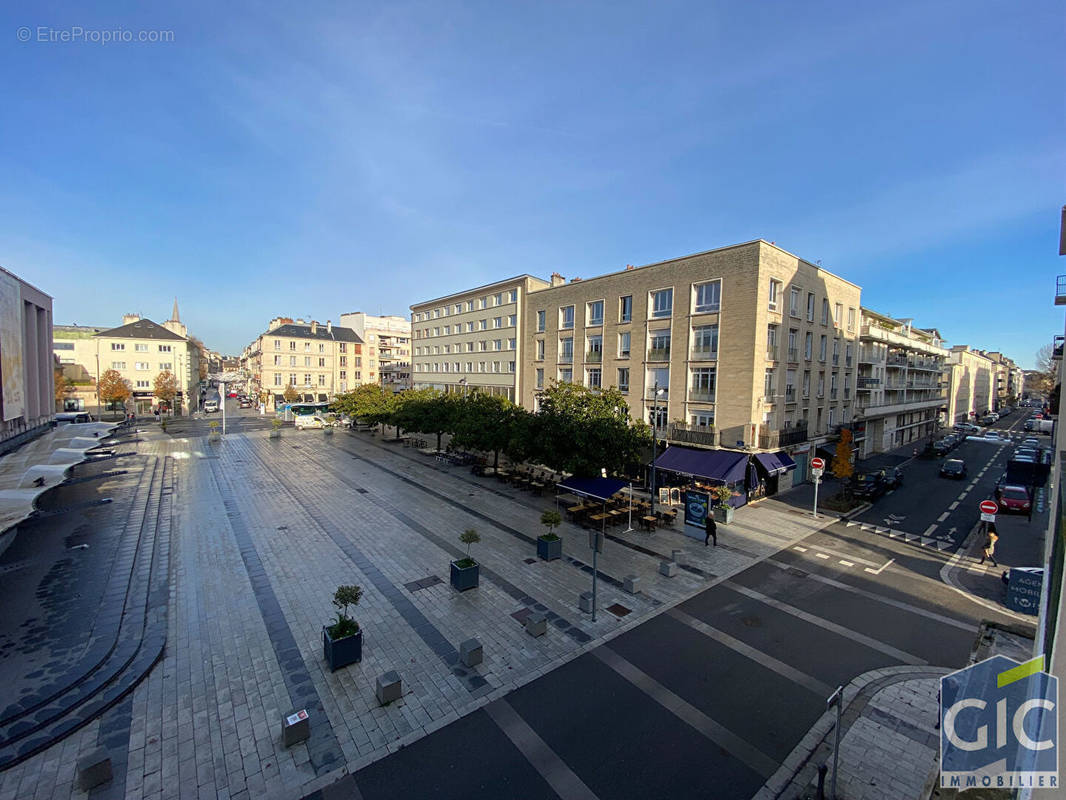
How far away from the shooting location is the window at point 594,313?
99.7 ft

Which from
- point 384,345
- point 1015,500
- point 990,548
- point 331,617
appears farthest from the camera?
point 384,345

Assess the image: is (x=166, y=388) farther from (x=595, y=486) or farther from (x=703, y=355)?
(x=703, y=355)

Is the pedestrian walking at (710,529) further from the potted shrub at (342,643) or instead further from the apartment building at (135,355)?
the apartment building at (135,355)

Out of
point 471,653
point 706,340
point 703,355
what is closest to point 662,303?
point 706,340

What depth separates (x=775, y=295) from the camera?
2381 centimetres

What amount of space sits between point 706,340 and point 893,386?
30100 millimetres

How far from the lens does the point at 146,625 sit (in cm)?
1084

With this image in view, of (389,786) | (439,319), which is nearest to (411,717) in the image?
(389,786)

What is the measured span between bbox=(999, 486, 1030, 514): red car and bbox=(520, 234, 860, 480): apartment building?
8616 millimetres

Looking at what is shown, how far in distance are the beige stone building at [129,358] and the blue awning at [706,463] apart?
6944 cm

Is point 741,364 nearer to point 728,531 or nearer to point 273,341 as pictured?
point 728,531

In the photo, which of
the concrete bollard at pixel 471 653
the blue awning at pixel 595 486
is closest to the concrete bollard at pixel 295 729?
the concrete bollard at pixel 471 653

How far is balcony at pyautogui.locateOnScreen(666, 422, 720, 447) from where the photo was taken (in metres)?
23.8

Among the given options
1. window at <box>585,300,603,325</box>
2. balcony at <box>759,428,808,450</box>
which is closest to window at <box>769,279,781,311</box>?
balcony at <box>759,428,808,450</box>
